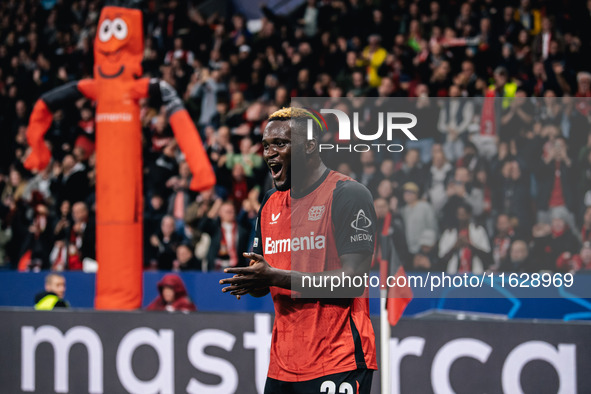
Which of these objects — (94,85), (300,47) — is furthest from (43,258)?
(300,47)

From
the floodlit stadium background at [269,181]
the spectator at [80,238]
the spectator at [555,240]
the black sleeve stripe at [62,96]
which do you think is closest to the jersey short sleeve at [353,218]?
the floodlit stadium background at [269,181]

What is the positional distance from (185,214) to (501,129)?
4425mm

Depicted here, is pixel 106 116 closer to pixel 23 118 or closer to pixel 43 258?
pixel 43 258

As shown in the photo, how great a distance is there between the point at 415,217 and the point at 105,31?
11.3ft

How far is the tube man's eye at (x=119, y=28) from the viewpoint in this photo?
6.84 metres

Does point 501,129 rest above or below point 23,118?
below

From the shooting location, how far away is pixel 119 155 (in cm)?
663

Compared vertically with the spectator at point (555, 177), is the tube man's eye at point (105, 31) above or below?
above

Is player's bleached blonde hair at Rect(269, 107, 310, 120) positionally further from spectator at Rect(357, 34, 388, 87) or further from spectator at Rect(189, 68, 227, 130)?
spectator at Rect(189, 68, 227, 130)

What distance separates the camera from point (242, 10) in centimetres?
1520

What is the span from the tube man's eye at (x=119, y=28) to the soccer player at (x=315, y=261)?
419 centimetres

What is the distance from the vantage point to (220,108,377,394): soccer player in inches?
117

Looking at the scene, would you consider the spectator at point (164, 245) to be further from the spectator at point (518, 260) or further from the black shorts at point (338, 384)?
the black shorts at point (338, 384)

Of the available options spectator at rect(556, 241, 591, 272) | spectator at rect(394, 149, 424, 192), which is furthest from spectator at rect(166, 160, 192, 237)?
spectator at rect(556, 241, 591, 272)
